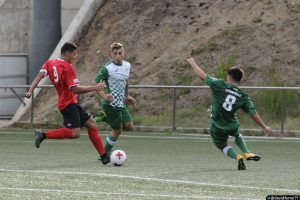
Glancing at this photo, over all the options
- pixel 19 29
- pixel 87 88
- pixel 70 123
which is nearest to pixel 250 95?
pixel 19 29

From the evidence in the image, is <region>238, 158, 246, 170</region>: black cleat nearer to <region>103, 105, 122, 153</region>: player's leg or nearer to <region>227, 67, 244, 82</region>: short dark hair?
<region>227, 67, 244, 82</region>: short dark hair

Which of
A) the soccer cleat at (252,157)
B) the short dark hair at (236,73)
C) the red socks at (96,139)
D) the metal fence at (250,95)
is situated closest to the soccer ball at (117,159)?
the red socks at (96,139)

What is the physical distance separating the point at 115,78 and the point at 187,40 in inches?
582

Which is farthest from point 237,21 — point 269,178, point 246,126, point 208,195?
point 208,195

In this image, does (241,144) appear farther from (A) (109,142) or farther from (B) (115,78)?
(B) (115,78)

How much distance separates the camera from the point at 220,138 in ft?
53.2

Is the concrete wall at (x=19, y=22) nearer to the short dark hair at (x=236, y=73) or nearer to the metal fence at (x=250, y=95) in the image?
the metal fence at (x=250, y=95)

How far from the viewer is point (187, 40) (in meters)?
32.3

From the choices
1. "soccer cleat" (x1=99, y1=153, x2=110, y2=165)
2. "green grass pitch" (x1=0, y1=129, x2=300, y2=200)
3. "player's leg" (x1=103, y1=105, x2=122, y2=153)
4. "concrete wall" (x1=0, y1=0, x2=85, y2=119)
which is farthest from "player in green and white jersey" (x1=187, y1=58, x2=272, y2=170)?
"concrete wall" (x1=0, y1=0, x2=85, y2=119)

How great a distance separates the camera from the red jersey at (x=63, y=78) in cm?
1602

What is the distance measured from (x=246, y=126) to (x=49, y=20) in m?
9.78

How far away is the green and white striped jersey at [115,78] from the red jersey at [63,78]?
1411 mm

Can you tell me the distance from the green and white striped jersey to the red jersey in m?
1.41

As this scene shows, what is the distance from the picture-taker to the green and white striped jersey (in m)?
17.6
